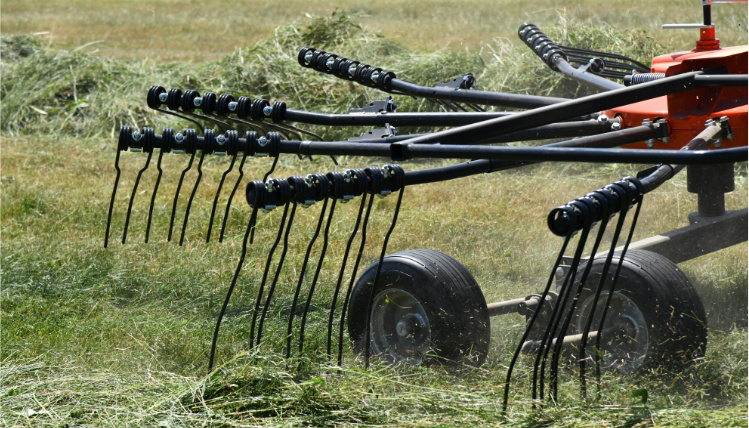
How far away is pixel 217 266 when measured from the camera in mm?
4562

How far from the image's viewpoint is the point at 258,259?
4.66m

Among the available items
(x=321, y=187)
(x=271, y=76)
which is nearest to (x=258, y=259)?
(x=321, y=187)

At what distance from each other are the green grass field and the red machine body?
88 cm

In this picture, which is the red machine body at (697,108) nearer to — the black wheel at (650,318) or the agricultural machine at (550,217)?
the agricultural machine at (550,217)

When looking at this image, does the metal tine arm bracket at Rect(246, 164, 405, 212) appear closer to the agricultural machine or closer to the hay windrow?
the agricultural machine

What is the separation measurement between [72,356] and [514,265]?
2.39 metres

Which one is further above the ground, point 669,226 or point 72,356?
point 669,226

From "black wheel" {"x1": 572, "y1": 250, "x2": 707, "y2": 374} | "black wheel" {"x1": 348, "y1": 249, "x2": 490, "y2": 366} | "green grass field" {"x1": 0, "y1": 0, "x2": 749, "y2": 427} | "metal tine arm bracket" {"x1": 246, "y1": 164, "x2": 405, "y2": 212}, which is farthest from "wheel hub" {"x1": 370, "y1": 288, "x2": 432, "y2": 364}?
"black wheel" {"x1": 572, "y1": 250, "x2": 707, "y2": 374}

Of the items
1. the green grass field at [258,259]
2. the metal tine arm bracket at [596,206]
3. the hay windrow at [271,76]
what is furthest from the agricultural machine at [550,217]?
the hay windrow at [271,76]

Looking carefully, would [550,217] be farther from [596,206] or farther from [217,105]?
[217,105]

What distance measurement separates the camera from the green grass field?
2.69 meters

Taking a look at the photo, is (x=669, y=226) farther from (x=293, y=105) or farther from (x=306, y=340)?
(x=293, y=105)

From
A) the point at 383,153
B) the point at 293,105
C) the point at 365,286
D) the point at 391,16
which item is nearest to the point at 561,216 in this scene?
the point at 383,153

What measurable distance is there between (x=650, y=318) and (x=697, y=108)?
1019mm
